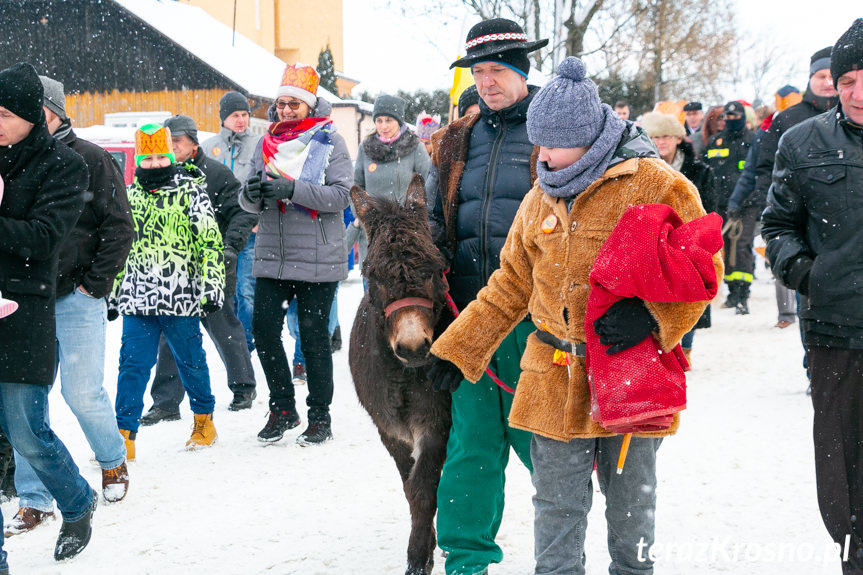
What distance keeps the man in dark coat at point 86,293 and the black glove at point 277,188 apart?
101cm

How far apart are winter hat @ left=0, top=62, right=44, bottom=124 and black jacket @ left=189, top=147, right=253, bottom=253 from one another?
107 inches

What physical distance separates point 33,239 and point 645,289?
8.27ft

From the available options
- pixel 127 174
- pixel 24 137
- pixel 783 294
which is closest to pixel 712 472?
pixel 24 137

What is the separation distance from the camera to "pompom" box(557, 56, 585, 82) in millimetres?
2770

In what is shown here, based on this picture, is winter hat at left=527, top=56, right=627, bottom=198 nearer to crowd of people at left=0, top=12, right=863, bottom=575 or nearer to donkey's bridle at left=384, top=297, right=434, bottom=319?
crowd of people at left=0, top=12, right=863, bottom=575

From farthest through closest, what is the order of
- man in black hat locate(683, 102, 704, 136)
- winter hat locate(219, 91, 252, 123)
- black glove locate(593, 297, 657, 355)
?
1. man in black hat locate(683, 102, 704, 136)
2. winter hat locate(219, 91, 252, 123)
3. black glove locate(593, 297, 657, 355)

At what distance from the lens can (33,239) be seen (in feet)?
11.2

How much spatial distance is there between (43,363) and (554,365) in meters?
2.21

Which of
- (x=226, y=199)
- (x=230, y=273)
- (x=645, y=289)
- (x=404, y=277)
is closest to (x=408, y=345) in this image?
(x=404, y=277)

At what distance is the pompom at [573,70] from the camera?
277 cm

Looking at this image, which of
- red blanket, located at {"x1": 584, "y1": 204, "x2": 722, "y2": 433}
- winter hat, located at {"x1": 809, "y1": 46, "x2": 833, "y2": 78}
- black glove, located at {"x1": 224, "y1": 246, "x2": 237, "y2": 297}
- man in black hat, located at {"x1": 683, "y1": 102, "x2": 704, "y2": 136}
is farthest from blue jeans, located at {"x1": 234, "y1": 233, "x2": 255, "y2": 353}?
man in black hat, located at {"x1": 683, "y1": 102, "x2": 704, "y2": 136}

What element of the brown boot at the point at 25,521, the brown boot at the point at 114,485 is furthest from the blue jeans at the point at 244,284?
the brown boot at the point at 25,521

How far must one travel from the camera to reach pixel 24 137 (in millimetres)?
3602

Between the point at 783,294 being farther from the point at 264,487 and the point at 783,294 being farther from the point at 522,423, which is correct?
the point at 522,423
